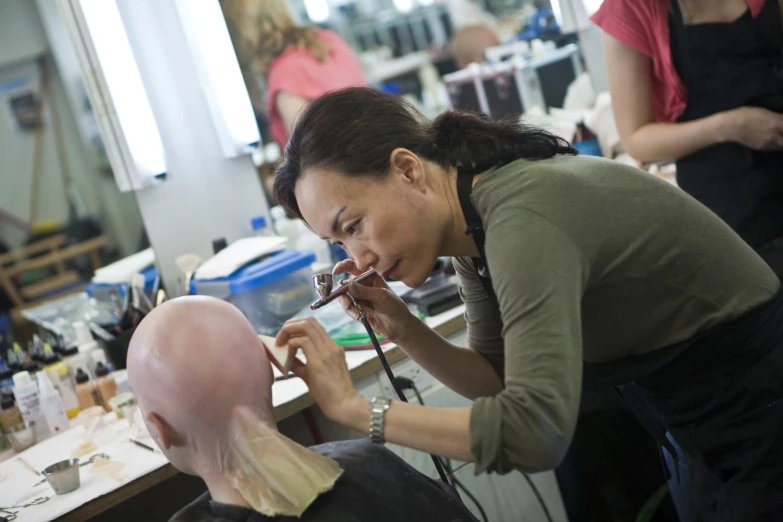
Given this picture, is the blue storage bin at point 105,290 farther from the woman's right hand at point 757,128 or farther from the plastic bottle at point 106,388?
the woman's right hand at point 757,128

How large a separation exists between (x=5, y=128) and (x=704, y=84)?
6.22 feet

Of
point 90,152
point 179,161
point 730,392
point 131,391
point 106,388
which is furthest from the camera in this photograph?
point 179,161

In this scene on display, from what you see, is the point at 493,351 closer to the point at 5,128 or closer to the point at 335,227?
the point at 335,227

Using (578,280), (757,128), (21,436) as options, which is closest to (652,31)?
(757,128)

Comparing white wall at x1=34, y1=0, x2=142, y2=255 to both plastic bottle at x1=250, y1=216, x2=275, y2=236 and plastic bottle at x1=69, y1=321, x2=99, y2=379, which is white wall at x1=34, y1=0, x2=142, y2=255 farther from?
plastic bottle at x1=250, y1=216, x2=275, y2=236

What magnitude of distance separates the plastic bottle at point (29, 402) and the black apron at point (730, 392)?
1.45m

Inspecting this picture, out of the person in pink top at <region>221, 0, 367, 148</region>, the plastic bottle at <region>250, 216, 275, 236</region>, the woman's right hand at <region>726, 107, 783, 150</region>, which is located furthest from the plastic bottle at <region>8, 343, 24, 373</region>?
the woman's right hand at <region>726, 107, 783, 150</region>

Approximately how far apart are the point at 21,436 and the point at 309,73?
1563 mm

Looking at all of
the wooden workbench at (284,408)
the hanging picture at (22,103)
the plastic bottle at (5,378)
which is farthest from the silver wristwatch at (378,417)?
the hanging picture at (22,103)

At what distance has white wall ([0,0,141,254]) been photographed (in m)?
2.35

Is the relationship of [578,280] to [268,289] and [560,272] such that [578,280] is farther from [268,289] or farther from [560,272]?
[268,289]

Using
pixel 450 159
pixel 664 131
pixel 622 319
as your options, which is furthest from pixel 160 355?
pixel 664 131

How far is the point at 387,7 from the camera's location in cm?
317

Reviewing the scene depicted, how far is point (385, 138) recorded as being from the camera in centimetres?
127
